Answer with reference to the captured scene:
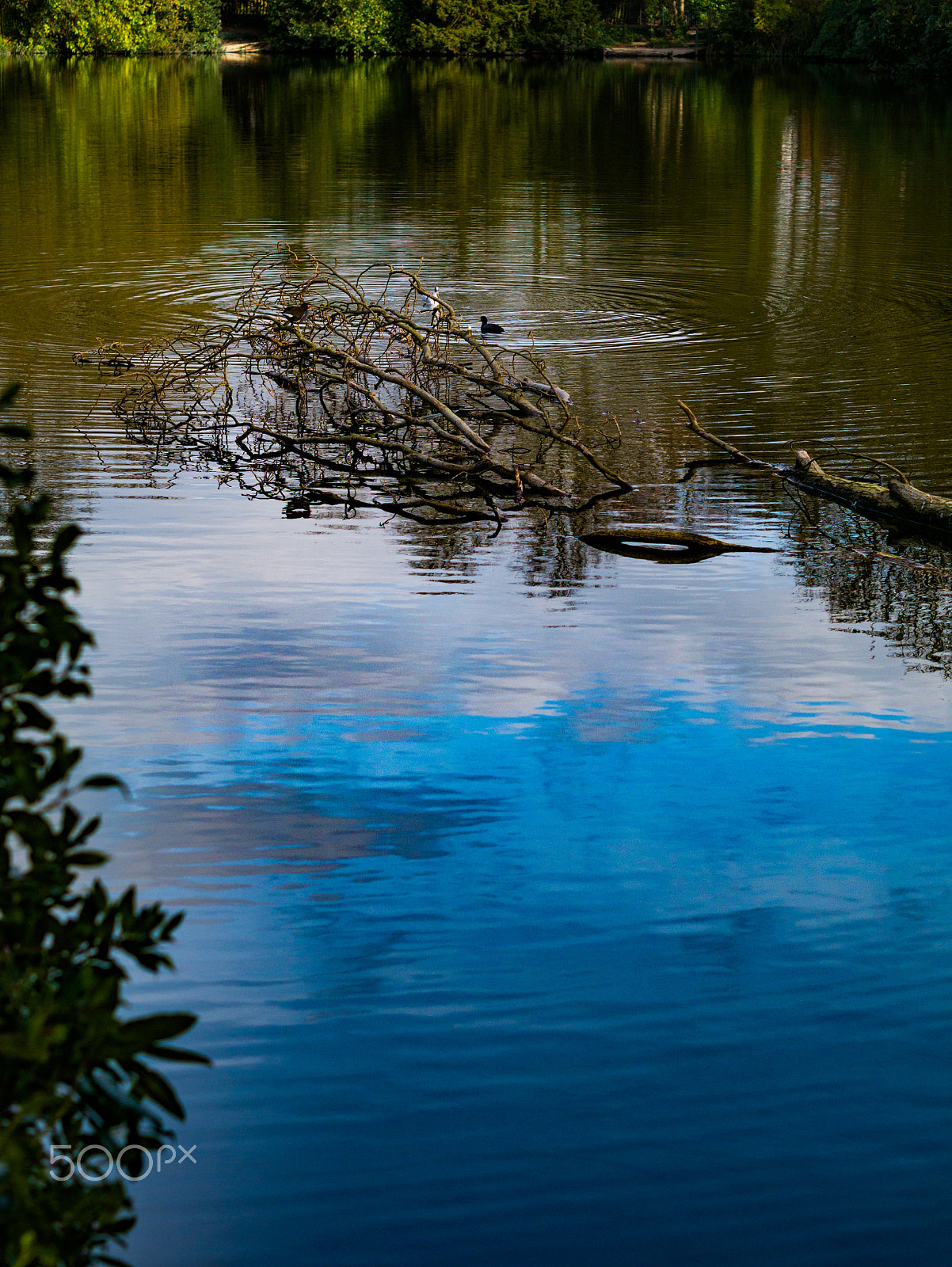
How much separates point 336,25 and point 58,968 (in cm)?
6981

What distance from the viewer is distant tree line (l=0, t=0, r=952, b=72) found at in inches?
2302

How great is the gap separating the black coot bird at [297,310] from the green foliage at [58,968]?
956 cm

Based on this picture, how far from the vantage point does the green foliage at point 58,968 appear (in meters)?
2.04

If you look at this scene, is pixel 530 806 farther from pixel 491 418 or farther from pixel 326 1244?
pixel 491 418

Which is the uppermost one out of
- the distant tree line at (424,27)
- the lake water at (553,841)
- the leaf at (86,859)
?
the distant tree line at (424,27)

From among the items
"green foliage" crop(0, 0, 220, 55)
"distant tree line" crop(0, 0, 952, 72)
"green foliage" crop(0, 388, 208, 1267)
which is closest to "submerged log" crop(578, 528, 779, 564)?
"green foliage" crop(0, 388, 208, 1267)

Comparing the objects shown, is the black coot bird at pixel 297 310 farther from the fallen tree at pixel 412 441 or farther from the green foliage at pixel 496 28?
the green foliage at pixel 496 28

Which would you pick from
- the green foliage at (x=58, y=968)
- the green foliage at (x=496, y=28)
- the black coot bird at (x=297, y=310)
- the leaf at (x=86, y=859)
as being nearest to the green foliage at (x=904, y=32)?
the green foliage at (x=496, y=28)

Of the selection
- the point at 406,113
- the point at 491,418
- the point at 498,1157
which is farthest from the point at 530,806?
the point at 406,113

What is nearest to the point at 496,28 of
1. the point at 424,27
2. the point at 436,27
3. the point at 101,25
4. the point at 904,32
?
the point at 436,27

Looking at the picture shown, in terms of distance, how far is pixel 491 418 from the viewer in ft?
39.4

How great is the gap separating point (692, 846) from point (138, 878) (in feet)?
7.00

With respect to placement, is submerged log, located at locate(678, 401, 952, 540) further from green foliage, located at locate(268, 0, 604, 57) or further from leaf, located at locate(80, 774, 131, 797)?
green foliage, located at locate(268, 0, 604, 57)

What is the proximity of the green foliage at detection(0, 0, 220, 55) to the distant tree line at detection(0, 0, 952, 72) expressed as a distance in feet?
0.15
